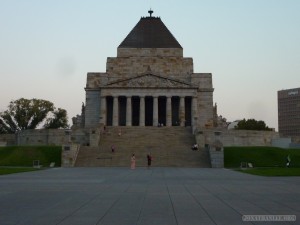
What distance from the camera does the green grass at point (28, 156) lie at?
154 ft

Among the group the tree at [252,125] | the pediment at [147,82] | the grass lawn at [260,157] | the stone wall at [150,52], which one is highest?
the stone wall at [150,52]

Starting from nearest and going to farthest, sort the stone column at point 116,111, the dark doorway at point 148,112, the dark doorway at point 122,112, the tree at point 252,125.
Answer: the stone column at point 116,111
the dark doorway at point 122,112
the dark doorway at point 148,112
the tree at point 252,125

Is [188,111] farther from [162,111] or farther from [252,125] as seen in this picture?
[252,125]

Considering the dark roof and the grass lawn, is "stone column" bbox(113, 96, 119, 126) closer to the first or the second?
the dark roof

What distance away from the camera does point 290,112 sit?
195 metres

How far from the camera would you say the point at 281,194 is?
16812mm

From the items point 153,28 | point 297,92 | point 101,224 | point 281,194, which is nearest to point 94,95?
point 153,28

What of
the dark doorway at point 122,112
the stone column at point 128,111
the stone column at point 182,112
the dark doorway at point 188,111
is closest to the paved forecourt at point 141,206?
the stone column at point 182,112

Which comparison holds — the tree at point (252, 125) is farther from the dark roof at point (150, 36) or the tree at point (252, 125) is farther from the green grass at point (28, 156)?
the green grass at point (28, 156)

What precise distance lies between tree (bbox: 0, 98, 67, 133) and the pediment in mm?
35677

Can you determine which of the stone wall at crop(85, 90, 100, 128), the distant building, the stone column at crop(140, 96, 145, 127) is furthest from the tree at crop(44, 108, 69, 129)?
the distant building

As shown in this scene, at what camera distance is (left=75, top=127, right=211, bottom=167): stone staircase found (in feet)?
152

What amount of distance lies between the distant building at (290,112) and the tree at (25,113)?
121 m

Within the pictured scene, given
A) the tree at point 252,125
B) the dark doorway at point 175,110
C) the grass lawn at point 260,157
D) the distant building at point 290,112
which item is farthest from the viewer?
the distant building at point 290,112
